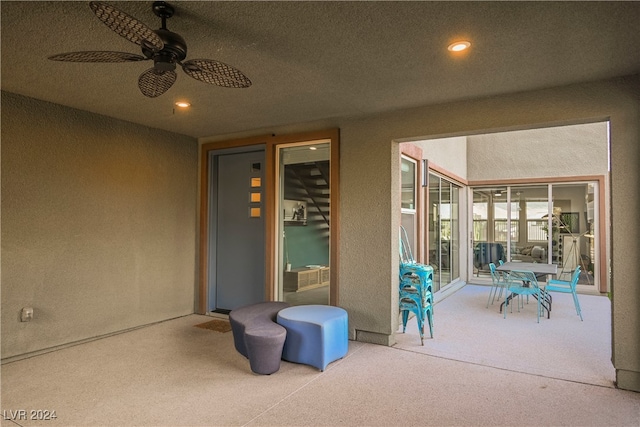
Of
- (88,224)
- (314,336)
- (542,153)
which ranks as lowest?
(314,336)

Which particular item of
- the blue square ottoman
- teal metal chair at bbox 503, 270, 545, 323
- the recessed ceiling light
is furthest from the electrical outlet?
teal metal chair at bbox 503, 270, 545, 323

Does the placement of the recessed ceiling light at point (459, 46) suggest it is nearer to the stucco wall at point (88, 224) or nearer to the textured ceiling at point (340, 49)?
the textured ceiling at point (340, 49)

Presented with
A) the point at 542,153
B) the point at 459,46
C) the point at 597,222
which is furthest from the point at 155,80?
the point at 597,222

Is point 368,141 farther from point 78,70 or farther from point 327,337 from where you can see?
point 78,70

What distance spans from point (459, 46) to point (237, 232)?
12.7 ft

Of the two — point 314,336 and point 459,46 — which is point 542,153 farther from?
point 314,336

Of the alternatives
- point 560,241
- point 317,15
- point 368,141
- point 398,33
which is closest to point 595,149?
point 560,241

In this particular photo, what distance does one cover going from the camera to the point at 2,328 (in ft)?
11.8

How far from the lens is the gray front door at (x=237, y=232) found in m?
5.30

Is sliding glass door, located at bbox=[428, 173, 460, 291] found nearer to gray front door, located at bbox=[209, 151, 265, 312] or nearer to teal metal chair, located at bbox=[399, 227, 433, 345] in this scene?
teal metal chair, located at bbox=[399, 227, 433, 345]

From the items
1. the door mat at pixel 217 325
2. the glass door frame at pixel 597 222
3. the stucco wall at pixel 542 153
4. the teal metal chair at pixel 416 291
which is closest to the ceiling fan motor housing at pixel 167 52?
the teal metal chair at pixel 416 291

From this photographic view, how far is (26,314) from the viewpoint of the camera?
3723mm

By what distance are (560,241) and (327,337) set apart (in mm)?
6739

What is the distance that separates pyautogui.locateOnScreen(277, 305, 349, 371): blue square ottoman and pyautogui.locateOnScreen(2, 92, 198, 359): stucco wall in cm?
222
